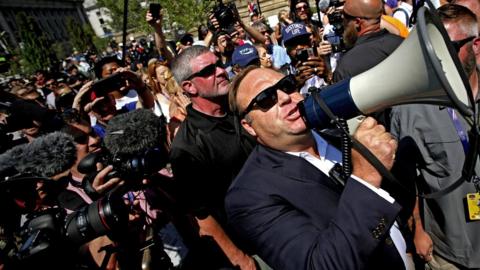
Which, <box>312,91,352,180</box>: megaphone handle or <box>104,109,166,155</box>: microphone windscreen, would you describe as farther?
<box>104,109,166,155</box>: microphone windscreen

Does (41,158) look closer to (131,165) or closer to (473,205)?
(131,165)

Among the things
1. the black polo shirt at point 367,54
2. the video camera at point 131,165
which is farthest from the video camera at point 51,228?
the black polo shirt at point 367,54

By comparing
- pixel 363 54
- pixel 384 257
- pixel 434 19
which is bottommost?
pixel 384 257

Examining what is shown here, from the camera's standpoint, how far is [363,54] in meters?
2.60

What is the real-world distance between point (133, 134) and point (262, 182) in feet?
→ 4.39

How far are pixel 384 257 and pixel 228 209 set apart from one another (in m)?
0.81

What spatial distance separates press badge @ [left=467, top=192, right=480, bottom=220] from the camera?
1.96 m

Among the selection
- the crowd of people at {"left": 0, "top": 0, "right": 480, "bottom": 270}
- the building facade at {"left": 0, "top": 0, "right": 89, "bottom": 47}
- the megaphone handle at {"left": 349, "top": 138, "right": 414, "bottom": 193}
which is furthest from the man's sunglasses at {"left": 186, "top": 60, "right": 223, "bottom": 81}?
the building facade at {"left": 0, "top": 0, "right": 89, "bottom": 47}

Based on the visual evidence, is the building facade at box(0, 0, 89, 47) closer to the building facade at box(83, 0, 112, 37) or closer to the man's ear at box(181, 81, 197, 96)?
the building facade at box(83, 0, 112, 37)

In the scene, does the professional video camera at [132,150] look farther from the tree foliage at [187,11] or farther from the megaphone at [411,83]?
the tree foliage at [187,11]

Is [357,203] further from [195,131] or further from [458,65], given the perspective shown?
[195,131]

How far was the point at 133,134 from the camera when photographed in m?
2.57

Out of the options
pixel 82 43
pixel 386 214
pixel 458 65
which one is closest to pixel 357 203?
pixel 386 214

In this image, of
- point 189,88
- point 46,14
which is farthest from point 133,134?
point 46,14
